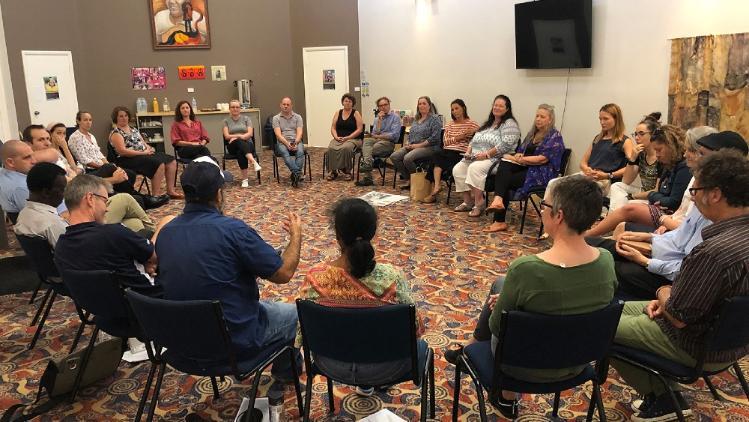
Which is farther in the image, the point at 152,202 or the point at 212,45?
the point at 212,45

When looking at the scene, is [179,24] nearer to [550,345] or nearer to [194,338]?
[194,338]

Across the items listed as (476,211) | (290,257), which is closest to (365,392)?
(290,257)

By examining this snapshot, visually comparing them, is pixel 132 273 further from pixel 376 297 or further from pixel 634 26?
pixel 634 26

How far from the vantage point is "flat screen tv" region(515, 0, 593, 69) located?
6742 millimetres

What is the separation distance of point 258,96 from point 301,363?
9209 millimetres

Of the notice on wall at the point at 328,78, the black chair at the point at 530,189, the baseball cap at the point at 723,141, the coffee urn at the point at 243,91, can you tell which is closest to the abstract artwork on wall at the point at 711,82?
the black chair at the point at 530,189

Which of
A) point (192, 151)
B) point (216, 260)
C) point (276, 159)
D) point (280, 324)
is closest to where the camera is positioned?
point (216, 260)

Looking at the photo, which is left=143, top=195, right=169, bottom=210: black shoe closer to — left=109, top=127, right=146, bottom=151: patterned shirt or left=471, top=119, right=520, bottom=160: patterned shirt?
left=109, top=127, right=146, bottom=151: patterned shirt

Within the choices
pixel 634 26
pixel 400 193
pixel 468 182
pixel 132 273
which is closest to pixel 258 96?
pixel 400 193

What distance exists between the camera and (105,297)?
2.54 metres

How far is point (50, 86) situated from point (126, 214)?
6.57 meters

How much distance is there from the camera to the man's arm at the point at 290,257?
2361 millimetres

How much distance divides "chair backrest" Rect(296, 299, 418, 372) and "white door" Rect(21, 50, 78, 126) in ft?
28.4

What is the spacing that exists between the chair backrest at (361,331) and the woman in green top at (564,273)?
0.36m
